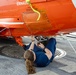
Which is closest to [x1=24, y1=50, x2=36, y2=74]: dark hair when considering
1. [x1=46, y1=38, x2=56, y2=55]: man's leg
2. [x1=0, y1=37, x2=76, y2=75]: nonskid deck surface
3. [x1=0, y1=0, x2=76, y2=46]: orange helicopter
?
[x1=0, y1=37, x2=76, y2=75]: nonskid deck surface

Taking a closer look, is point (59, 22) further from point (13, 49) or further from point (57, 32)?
point (13, 49)

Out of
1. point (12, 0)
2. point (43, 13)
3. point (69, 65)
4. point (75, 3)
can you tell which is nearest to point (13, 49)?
point (12, 0)

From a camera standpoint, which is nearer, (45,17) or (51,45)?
(45,17)

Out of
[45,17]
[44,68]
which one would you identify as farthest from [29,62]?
[45,17]

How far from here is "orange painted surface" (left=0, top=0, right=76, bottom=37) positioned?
2215mm

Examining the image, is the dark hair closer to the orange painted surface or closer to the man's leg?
the orange painted surface

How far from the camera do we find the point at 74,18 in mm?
2205

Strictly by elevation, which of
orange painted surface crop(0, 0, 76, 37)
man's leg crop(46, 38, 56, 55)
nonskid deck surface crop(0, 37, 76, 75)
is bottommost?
nonskid deck surface crop(0, 37, 76, 75)

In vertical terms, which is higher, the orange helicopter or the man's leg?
the orange helicopter

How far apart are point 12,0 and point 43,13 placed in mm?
824

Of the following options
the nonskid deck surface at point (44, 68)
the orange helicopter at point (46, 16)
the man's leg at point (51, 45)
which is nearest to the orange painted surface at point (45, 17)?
the orange helicopter at point (46, 16)

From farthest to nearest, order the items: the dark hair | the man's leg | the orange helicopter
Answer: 1. the man's leg
2. the dark hair
3. the orange helicopter

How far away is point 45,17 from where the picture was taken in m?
2.32

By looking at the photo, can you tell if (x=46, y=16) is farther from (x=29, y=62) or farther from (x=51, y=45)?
(x=51, y=45)
